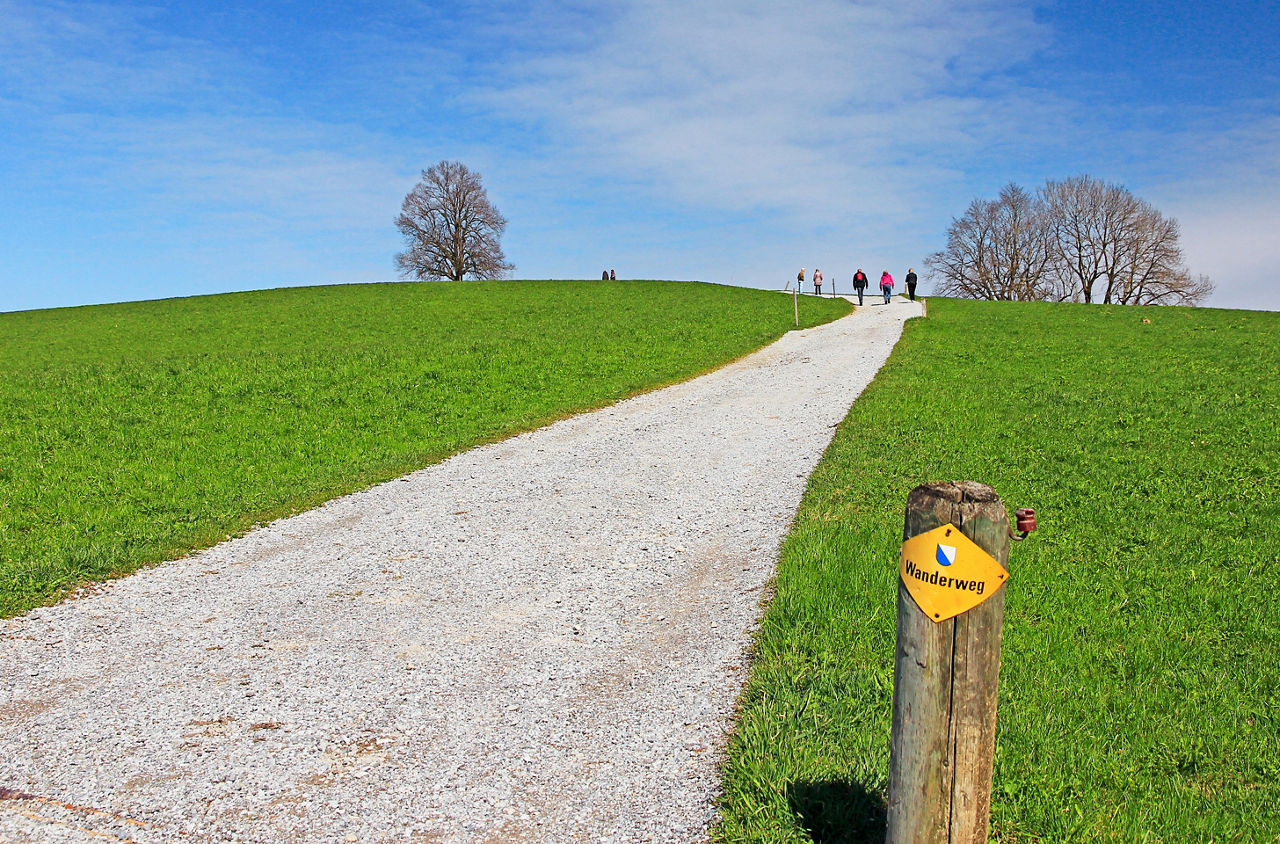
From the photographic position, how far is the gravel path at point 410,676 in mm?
4074

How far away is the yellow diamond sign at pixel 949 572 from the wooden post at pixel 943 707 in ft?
0.11

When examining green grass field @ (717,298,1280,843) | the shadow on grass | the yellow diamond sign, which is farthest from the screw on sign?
green grass field @ (717,298,1280,843)

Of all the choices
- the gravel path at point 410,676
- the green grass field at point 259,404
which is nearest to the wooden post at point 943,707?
the gravel path at point 410,676

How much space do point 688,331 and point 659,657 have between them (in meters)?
24.6

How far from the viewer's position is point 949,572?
3066 millimetres

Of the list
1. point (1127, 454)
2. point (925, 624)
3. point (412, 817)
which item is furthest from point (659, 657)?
point (1127, 454)

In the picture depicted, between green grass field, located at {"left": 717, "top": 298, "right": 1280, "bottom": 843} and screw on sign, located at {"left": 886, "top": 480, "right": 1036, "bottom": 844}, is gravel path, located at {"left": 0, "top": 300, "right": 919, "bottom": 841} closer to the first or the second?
green grass field, located at {"left": 717, "top": 298, "right": 1280, "bottom": 843}

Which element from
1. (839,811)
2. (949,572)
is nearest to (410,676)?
(839,811)

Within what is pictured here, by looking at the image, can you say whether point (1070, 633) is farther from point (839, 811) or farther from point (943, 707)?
point (943, 707)

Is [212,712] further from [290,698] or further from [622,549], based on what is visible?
[622,549]

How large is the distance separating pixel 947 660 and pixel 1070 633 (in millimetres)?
3631

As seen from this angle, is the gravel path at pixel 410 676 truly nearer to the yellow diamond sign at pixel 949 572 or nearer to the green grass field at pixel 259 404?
the green grass field at pixel 259 404

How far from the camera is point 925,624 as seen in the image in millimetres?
3170

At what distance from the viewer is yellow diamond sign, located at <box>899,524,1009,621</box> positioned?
119 inches
